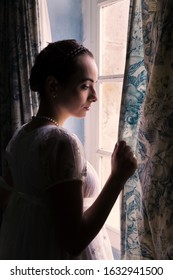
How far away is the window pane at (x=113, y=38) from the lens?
1.50 m

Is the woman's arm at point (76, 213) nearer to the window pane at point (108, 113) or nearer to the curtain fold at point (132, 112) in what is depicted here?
the curtain fold at point (132, 112)

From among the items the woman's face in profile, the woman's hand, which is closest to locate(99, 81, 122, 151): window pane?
the woman's face in profile

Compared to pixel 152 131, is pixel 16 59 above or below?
above

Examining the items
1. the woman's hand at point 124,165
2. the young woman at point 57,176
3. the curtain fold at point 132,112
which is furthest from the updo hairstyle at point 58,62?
the woman's hand at point 124,165

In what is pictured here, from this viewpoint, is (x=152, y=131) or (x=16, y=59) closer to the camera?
(x=152, y=131)

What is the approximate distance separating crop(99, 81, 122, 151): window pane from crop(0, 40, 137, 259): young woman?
641 millimetres

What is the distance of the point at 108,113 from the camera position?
1630 millimetres

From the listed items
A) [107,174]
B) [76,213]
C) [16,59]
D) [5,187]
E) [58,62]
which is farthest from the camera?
[107,174]

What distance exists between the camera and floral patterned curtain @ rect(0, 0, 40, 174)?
1.36 metres

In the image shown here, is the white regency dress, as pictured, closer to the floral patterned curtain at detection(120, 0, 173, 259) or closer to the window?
the floral patterned curtain at detection(120, 0, 173, 259)

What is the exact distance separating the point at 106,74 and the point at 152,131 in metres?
0.87

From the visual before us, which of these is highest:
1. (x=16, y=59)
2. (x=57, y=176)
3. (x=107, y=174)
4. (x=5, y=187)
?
(x=16, y=59)

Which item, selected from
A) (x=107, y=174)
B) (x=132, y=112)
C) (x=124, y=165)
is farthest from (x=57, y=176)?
(x=107, y=174)

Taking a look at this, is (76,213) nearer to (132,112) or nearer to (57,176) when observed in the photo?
(57,176)
